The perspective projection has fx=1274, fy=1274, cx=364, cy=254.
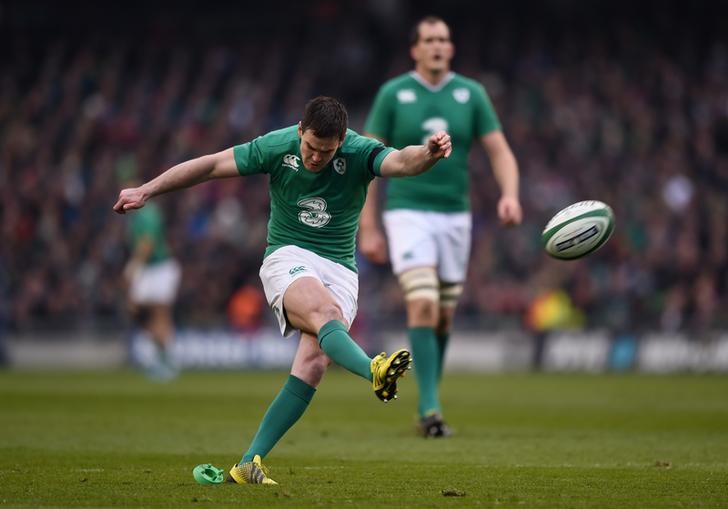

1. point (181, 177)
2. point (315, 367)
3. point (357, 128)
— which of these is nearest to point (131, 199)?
point (181, 177)

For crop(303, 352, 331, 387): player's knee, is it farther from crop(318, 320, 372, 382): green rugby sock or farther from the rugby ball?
the rugby ball

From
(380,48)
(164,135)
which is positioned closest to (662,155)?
(380,48)

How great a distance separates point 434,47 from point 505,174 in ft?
3.93

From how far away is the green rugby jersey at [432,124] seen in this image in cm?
1025

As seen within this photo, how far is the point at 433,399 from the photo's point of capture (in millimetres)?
9617

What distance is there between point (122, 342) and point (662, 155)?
1102cm

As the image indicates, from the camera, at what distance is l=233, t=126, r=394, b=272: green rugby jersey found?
692cm

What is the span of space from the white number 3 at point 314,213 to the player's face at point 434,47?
353cm

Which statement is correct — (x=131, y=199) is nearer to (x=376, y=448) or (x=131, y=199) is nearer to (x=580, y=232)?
(x=580, y=232)

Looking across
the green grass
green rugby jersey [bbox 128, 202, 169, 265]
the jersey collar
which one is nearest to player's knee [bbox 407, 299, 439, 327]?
the green grass

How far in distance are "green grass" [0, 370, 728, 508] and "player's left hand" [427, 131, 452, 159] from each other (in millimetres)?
1676

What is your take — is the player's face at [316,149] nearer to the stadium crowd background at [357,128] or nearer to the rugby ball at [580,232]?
the rugby ball at [580,232]

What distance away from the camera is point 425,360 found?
389 inches

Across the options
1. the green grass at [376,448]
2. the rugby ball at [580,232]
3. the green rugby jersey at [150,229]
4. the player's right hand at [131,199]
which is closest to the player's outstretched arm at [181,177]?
the player's right hand at [131,199]
